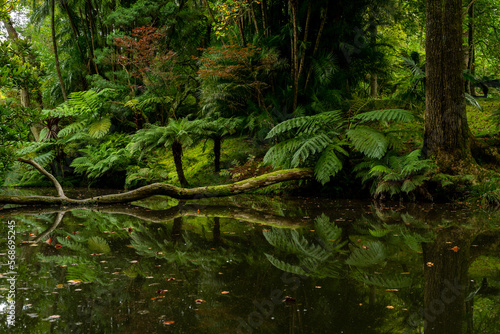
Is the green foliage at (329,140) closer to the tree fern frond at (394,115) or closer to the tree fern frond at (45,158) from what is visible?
the tree fern frond at (394,115)

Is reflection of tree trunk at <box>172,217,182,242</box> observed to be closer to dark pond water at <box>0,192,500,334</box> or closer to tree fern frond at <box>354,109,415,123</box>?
dark pond water at <box>0,192,500,334</box>

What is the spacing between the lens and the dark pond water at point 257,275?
1.86 m

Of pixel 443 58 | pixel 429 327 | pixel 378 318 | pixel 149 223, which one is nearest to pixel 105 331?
pixel 378 318

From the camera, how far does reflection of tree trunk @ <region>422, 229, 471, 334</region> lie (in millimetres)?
1827

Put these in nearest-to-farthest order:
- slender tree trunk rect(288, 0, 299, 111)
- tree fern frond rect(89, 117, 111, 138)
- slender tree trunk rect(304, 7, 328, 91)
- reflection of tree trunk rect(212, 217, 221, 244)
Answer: reflection of tree trunk rect(212, 217, 221, 244) → slender tree trunk rect(288, 0, 299, 111) → slender tree trunk rect(304, 7, 328, 91) → tree fern frond rect(89, 117, 111, 138)

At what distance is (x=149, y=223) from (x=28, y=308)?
273 cm

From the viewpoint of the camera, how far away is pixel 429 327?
1.77 m

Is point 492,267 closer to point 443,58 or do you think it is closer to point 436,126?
point 436,126

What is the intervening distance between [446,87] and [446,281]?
4.05 m

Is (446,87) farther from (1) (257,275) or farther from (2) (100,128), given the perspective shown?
(2) (100,128)

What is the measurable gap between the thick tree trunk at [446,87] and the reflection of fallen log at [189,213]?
8.61 feet

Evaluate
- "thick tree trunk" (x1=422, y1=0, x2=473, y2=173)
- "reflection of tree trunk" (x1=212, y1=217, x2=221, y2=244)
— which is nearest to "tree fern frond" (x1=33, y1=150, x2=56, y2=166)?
"reflection of tree trunk" (x1=212, y1=217, x2=221, y2=244)

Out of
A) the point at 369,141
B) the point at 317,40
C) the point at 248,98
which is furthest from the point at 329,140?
the point at 317,40

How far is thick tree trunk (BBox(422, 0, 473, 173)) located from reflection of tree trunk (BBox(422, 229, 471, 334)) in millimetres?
2364
